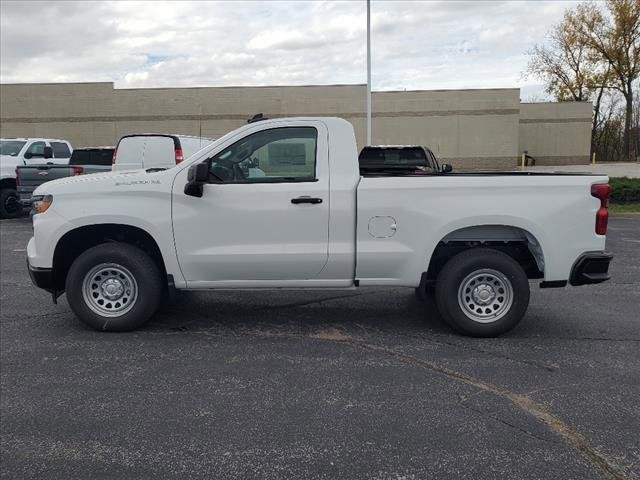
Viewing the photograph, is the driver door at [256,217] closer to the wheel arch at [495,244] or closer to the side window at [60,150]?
the wheel arch at [495,244]

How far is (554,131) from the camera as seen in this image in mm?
39469

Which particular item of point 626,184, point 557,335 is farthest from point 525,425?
point 626,184

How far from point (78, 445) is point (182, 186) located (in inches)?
101

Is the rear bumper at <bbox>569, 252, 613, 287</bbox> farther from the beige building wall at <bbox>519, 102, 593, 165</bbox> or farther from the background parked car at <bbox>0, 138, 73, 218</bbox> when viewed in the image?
the beige building wall at <bbox>519, 102, 593, 165</bbox>

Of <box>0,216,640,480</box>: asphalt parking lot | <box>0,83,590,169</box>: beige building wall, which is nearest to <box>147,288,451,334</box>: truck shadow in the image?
<box>0,216,640,480</box>: asphalt parking lot

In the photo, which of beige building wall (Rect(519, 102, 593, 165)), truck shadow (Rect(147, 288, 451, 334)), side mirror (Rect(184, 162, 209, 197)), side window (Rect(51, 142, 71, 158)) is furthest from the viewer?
beige building wall (Rect(519, 102, 593, 165))

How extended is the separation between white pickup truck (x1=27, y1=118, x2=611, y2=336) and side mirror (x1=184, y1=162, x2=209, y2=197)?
0.03 ft

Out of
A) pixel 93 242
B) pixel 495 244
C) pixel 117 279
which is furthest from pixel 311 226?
pixel 93 242

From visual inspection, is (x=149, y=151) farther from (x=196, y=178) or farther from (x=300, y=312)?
(x=196, y=178)

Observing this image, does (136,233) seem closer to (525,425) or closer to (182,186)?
(182,186)

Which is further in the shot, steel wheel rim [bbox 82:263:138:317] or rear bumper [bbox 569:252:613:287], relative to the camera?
steel wheel rim [bbox 82:263:138:317]

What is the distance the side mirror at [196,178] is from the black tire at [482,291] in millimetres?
2366

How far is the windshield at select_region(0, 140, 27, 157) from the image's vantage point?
15766 mm

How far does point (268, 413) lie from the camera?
382 centimetres
